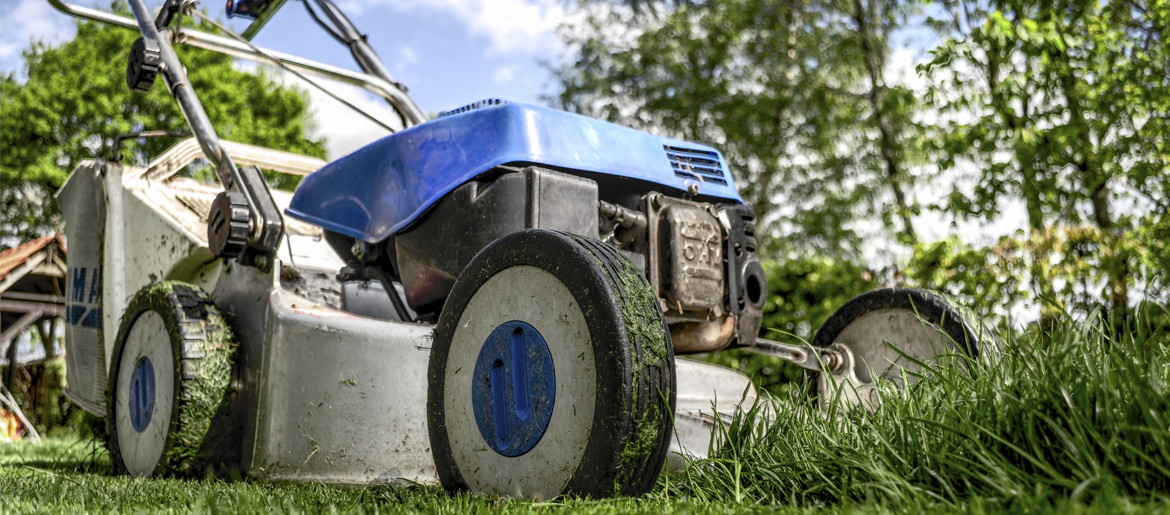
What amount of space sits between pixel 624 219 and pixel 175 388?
1326 millimetres

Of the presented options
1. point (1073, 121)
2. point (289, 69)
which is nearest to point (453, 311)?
point (289, 69)

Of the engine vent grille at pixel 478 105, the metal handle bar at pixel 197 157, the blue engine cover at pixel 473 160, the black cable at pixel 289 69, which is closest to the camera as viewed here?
the blue engine cover at pixel 473 160

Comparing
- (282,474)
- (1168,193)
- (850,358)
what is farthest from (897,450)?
(1168,193)

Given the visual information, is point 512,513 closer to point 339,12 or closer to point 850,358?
point 850,358

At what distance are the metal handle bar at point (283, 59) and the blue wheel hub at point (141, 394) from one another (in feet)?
3.64

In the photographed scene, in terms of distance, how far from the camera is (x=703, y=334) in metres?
2.53

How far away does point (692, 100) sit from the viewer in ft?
49.9

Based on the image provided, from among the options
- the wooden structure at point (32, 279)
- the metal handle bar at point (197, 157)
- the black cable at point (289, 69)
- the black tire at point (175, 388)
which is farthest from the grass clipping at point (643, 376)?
the wooden structure at point (32, 279)

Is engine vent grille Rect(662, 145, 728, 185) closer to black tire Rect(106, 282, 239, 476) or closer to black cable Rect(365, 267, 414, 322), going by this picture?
black cable Rect(365, 267, 414, 322)

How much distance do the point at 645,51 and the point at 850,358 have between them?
13063 millimetres

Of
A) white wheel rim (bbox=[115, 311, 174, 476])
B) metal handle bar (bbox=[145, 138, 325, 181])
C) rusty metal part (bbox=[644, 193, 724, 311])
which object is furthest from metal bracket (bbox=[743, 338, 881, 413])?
metal handle bar (bbox=[145, 138, 325, 181])

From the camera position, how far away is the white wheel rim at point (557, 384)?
1.50 m

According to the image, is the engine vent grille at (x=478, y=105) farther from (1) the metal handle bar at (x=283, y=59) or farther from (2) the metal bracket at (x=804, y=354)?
(2) the metal bracket at (x=804, y=354)

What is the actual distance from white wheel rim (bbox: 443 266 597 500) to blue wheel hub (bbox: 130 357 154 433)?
1342 mm
